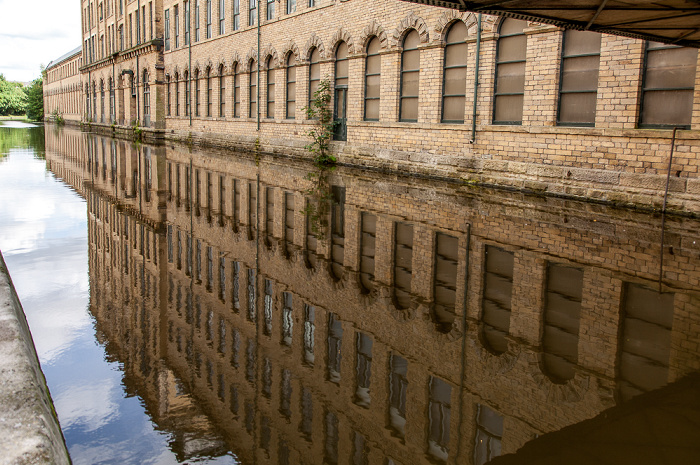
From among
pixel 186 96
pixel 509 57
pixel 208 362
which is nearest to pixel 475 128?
pixel 509 57

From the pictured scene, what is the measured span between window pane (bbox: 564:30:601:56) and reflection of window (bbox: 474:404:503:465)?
11.3 m

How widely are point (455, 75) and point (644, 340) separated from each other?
12911mm

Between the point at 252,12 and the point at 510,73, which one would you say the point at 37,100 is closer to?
the point at 252,12

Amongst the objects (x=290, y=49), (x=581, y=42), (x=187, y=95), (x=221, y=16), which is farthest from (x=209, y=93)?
(x=581, y=42)

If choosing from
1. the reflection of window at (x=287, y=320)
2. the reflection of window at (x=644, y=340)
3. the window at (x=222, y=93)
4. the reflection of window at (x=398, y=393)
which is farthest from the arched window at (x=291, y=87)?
the reflection of window at (x=398, y=393)

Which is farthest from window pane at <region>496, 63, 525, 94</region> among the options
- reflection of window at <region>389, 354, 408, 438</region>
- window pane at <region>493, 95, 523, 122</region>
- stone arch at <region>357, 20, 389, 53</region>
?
reflection of window at <region>389, 354, 408, 438</region>

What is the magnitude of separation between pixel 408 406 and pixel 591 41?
11.6 metres

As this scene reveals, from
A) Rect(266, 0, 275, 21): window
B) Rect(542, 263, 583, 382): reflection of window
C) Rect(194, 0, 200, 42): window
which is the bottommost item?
Rect(542, 263, 583, 382): reflection of window

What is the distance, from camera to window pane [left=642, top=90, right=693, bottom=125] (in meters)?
11.2

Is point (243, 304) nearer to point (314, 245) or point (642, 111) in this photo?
point (314, 245)

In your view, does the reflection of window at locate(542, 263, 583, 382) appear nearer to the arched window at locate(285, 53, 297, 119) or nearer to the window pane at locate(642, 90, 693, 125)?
the window pane at locate(642, 90, 693, 125)

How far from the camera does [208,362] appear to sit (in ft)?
14.0

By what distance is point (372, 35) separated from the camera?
64.3 ft

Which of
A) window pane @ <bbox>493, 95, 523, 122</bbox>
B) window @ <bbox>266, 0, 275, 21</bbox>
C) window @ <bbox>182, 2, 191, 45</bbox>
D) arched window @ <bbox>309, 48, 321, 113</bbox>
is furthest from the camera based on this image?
window @ <bbox>182, 2, 191, 45</bbox>
